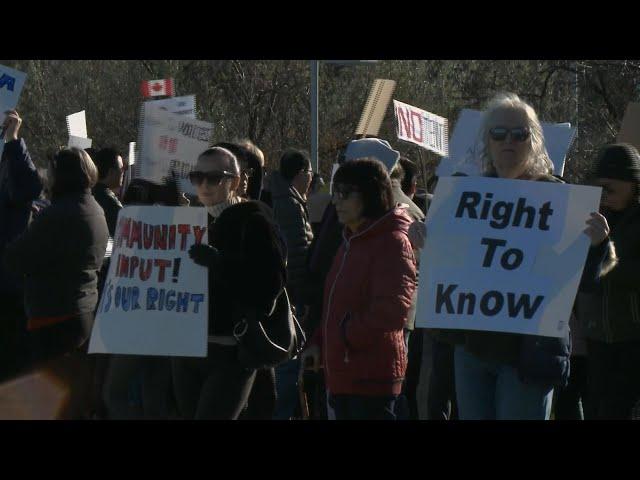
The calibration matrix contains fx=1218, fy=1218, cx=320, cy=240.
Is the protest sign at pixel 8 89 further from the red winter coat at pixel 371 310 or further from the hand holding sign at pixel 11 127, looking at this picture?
the red winter coat at pixel 371 310

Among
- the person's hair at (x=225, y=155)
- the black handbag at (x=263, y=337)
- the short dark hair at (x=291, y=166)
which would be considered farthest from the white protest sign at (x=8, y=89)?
the black handbag at (x=263, y=337)

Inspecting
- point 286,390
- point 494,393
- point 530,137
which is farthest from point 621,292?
point 286,390

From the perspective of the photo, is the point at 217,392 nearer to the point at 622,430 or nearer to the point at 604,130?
the point at 622,430

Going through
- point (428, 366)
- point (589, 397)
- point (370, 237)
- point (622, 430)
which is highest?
point (370, 237)

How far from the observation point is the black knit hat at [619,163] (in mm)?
5812

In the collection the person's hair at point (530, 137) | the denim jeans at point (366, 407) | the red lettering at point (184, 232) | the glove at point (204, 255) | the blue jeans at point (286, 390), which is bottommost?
the blue jeans at point (286, 390)

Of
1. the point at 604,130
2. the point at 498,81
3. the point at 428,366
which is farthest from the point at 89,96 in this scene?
the point at 428,366

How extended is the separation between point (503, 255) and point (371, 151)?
8.27 ft

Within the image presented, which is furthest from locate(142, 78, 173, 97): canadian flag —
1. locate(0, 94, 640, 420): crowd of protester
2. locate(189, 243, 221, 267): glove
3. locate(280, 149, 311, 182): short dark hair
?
locate(189, 243, 221, 267): glove

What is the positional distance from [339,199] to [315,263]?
142 centimetres

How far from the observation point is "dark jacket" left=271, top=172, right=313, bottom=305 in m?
8.27

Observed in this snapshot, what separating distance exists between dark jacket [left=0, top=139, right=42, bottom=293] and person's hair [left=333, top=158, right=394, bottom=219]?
2.95 meters

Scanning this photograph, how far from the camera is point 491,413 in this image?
4902mm

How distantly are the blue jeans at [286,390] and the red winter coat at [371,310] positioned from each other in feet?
8.82
